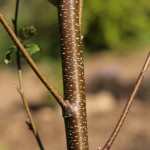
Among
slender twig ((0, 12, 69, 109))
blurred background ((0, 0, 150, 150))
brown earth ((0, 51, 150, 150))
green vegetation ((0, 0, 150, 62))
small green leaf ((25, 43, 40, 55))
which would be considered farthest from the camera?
green vegetation ((0, 0, 150, 62))

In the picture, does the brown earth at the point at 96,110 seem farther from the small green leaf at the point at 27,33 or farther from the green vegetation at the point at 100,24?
the small green leaf at the point at 27,33

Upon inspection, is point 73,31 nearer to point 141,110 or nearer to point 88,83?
point 141,110

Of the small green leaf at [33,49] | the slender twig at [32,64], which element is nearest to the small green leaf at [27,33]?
the small green leaf at [33,49]

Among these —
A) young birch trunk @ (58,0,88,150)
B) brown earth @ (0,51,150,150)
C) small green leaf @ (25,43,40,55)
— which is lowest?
brown earth @ (0,51,150,150)

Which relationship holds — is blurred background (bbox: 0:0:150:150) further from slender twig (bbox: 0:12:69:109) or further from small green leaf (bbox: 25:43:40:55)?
slender twig (bbox: 0:12:69:109)

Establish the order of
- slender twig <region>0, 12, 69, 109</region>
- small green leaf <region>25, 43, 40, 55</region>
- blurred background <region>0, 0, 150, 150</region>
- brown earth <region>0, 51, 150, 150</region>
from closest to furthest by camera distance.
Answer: slender twig <region>0, 12, 69, 109</region> < small green leaf <region>25, 43, 40, 55</region> < brown earth <region>0, 51, 150, 150</region> < blurred background <region>0, 0, 150, 150</region>

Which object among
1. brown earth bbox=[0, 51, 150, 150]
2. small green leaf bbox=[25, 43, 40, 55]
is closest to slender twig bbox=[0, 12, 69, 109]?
small green leaf bbox=[25, 43, 40, 55]

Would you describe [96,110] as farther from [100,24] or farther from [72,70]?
[72,70]
